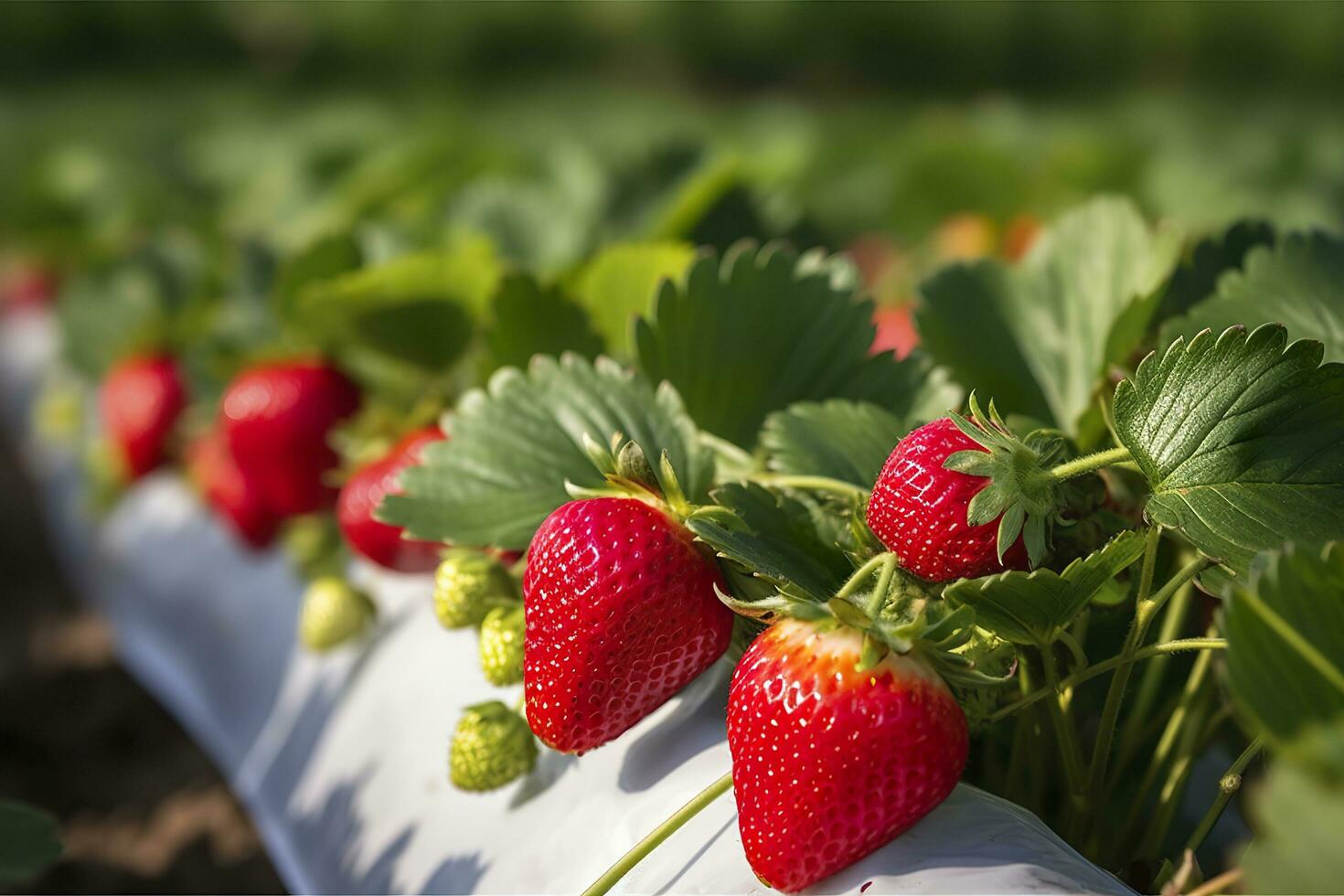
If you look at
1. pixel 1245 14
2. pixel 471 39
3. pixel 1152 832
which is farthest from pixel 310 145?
pixel 471 39

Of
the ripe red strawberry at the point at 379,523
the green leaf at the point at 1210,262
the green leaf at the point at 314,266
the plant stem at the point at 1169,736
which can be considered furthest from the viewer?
the green leaf at the point at 314,266

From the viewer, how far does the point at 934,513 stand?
1.37 feet

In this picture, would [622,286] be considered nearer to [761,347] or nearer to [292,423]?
[761,347]

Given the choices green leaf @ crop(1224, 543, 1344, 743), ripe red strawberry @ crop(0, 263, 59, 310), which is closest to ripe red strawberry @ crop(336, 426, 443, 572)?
green leaf @ crop(1224, 543, 1344, 743)

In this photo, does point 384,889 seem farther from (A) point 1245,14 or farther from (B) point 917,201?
(A) point 1245,14

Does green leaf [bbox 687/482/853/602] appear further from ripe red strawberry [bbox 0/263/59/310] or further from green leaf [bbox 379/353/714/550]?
ripe red strawberry [bbox 0/263/59/310]

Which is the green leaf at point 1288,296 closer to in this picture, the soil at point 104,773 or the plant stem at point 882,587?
the plant stem at point 882,587

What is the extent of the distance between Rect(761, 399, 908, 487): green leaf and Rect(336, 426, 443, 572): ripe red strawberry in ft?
0.99

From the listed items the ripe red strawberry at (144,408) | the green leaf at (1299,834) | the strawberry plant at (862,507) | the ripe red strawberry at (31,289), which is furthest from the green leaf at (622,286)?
the ripe red strawberry at (31,289)

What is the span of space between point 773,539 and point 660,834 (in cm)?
11

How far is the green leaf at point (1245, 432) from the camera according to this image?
408 mm

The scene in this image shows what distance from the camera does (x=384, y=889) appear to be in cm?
64

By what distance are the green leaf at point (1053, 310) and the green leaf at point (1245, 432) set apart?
13 cm

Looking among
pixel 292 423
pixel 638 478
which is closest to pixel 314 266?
pixel 292 423
